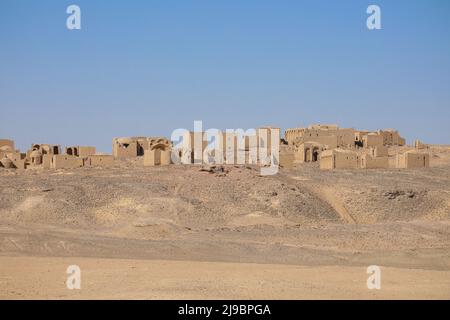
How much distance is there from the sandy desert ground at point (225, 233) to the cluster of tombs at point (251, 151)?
7.31 feet

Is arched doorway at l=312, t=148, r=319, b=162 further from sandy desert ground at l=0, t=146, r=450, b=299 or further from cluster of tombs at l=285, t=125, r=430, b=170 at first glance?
sandy desert ground at l=0, t=146, r=450, b=299

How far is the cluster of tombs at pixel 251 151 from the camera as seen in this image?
41.6m

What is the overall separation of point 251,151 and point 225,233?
962 inches

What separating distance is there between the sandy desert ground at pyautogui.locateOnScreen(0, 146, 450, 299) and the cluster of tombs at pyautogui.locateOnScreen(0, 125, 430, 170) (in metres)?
2.23

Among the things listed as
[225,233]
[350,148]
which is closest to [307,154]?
[350,148]

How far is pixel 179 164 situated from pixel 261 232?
15.1 m

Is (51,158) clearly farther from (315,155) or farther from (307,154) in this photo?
(315,155)

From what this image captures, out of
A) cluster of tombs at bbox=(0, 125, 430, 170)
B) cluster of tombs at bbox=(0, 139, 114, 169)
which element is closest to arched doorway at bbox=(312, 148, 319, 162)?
cluster of tombs at bbox=(0, 125, 430, 170)

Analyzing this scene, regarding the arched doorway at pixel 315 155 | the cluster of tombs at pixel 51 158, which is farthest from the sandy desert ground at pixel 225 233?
the arched doorway at pixel 315 155

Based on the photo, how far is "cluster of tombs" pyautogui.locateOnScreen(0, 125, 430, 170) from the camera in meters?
41.6
